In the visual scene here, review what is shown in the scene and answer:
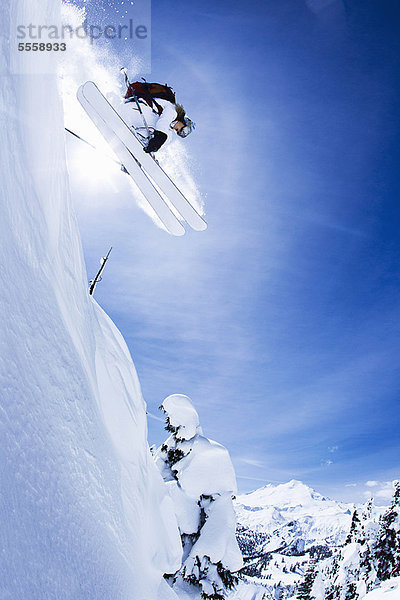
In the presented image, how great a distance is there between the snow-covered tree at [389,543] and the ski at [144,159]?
21568 mm

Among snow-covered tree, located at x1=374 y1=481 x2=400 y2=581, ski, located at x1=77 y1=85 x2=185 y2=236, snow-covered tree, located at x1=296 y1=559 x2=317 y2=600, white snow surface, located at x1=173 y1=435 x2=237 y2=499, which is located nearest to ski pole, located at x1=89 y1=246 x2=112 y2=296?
ski, located at x1=77 y1=85 x2=185 y2=236

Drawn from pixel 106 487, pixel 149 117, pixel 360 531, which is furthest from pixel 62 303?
pixel 360 531

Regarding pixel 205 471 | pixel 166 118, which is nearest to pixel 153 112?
pixel 166 118

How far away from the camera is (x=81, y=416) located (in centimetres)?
220

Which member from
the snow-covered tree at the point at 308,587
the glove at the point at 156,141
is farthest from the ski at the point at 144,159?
the snow-covered tree at the point at 308,587

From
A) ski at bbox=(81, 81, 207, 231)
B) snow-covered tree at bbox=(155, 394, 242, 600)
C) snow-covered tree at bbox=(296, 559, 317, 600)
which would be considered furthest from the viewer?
snow-covered tree at bbox=(296, 559, 317, 600)

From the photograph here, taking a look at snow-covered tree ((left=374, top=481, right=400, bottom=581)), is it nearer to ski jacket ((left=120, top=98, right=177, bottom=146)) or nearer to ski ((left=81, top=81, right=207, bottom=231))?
ski ((left=81, top=81, right=207, bottom=231))

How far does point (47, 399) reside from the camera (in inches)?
62.4

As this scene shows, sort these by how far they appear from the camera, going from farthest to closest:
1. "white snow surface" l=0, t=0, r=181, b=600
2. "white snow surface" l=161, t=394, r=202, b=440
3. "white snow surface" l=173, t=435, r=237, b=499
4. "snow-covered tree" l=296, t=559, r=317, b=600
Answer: "snow-covered tree" l=296, t=559, r=317, b=600 < "white snow surface" l=161, t=394, r=202, b=440 < "white snow surface" l=173, t=435, r=237, b=499 < "white snow surface" l=0, t=0, r=181, b=600

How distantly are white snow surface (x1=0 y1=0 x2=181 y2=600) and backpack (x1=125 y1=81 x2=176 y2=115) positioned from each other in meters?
2.88

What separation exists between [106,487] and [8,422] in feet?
5.91

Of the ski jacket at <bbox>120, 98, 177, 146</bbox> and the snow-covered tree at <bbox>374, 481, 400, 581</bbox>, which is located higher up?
the ski jacket at <bbox>120, 98, 177, 146</bbox>

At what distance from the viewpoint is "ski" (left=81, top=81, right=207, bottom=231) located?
19.7 ft

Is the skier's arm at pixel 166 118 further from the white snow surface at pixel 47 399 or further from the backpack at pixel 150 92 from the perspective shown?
the white snow surface at pixel 47 399
